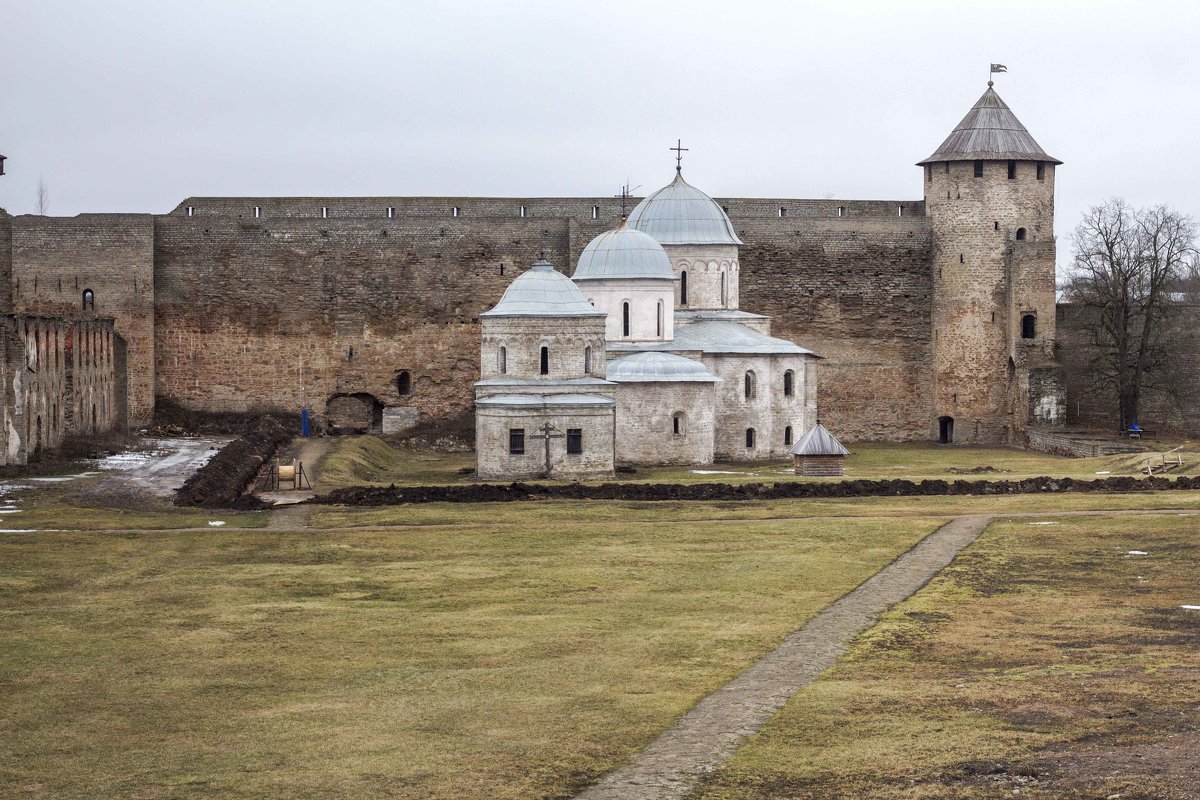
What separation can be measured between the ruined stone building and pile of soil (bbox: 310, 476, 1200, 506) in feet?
44.1

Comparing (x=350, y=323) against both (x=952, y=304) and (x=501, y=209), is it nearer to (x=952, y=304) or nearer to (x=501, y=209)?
(x=501, y=209)

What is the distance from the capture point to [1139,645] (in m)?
16.6

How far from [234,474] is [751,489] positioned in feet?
29.1

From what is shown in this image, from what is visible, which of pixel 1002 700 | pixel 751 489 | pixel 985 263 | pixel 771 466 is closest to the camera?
pixel 1002 700

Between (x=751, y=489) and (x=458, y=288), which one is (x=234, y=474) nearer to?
(x=751, y=489)

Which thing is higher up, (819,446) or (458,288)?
(458,288)

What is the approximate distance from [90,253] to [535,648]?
1232 inches

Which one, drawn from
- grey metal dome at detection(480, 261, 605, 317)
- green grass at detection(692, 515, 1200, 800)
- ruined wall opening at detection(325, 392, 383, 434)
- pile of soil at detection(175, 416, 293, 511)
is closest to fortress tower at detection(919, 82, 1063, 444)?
grey metal dome at detection(480, 261, 605, 317)

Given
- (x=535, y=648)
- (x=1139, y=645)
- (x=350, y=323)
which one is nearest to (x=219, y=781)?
(x=535, y=648)

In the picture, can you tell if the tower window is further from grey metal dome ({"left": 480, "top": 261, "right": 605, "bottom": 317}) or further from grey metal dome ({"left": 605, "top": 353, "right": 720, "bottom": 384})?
grey metal dome ({"left": 480, "top": 261, "right": 605, "bottom": 317})

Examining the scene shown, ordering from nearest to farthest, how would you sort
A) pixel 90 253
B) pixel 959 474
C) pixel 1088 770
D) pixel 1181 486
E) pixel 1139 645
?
pixel 1088 770, pixel 1139 645, pixel 1181 486, pixel 959 474, pixel 90 253

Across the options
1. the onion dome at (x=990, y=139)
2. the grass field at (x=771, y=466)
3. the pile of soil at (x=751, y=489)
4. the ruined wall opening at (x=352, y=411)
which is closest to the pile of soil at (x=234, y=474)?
the grass field at (x=771, y=466)

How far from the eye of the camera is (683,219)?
43.9 meters

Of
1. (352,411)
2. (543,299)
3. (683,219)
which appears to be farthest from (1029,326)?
(352,411)
